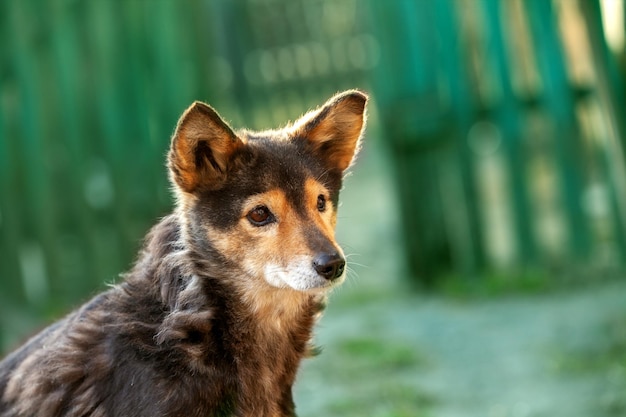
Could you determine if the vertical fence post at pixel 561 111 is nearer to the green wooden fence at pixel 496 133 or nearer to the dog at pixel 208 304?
the green wooden fence at pixel 496 133

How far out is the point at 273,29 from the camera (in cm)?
1756

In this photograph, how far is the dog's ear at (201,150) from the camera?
14.3 feet

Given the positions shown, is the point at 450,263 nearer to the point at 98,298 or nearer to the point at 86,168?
the point at 86,168

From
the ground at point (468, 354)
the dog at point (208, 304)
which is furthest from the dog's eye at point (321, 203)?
the ground at point (468, 354)

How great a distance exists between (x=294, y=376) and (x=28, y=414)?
1156 millimetres

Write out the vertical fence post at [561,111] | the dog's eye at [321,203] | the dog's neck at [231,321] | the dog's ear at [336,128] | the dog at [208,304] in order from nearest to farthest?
the dog at [208,304]
the dog's neck at [231,321]
the dog's eye at [321,203]
the dog's ear at [336,128]
the vertical fence post at [561,111]

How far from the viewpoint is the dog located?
4234 millimetres

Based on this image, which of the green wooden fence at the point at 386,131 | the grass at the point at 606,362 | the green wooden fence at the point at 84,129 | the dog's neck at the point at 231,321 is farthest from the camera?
the green wooden fence at the point at 84,129

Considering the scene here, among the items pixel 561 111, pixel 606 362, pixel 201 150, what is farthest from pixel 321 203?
pixel 561 111

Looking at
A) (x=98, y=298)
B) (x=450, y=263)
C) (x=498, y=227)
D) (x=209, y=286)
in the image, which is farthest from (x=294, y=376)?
(x=498, y=227)

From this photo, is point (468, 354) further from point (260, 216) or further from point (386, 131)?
point (260, 216)

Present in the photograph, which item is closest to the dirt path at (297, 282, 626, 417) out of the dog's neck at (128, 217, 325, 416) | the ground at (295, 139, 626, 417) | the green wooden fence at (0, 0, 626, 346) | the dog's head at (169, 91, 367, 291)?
the ground at (295, 139, 626, 417)

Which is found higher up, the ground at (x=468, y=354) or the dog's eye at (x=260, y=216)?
the dog's eye at (x=260, y=216)

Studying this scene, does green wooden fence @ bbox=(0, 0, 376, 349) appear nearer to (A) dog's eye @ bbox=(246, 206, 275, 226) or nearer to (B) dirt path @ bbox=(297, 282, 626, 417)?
(B) dirt path @ bbox=(297, 282, 626, 417)
